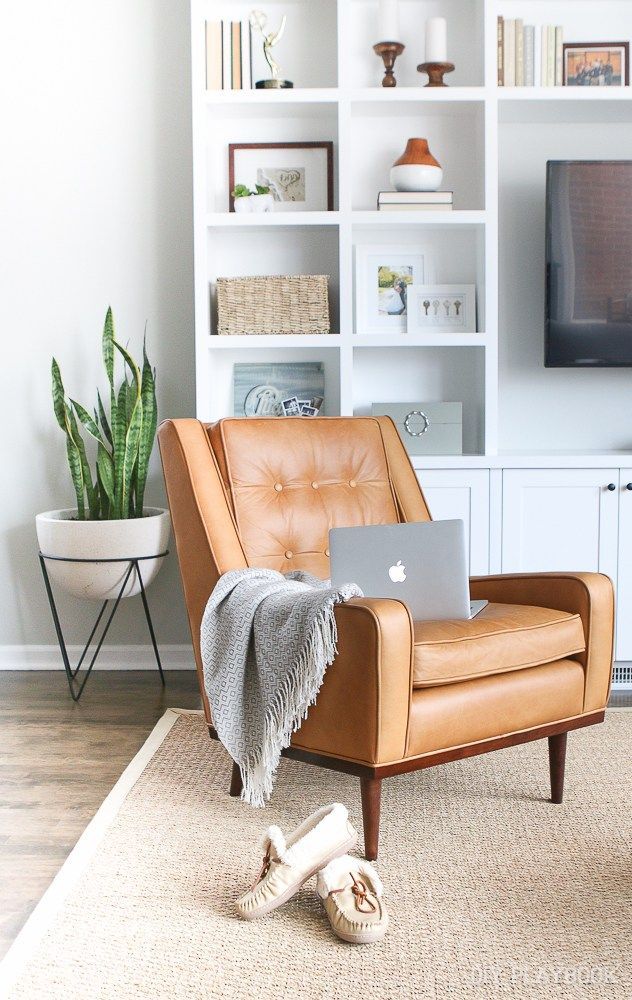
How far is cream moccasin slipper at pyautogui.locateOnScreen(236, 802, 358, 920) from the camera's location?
1.63 m

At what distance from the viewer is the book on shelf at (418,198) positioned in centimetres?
317

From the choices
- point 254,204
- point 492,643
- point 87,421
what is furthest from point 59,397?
point 492,643

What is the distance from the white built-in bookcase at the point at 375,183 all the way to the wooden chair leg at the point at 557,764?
1.24 m

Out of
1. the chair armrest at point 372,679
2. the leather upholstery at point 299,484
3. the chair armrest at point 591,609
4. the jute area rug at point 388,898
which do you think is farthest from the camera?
the leather upholstery at point 299,484

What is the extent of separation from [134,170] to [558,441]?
1776 mm

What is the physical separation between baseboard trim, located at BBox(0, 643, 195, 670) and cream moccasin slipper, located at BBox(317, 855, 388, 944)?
187 cm

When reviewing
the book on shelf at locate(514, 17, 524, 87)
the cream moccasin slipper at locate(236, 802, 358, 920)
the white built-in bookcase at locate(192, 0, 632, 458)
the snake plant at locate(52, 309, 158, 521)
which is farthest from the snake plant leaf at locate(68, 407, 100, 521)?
the book on shelf at locate(514, 17, 524, 87)

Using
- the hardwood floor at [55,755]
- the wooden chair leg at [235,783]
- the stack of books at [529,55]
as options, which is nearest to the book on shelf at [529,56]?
the stack of books at [529,55]

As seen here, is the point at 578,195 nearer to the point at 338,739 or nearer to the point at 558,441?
the point at 558,441

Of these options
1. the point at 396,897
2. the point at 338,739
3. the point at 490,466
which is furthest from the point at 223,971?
the point at 490,466

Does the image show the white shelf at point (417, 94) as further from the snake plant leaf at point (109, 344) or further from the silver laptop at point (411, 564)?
the silver laptop at point (411, 564)

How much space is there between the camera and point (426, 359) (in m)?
3.46

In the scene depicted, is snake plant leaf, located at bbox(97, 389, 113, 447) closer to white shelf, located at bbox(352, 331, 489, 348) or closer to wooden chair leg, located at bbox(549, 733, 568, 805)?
white shelf, located at bbox(352, 331, 489, 348)

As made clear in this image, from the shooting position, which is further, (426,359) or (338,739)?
(426,359)
